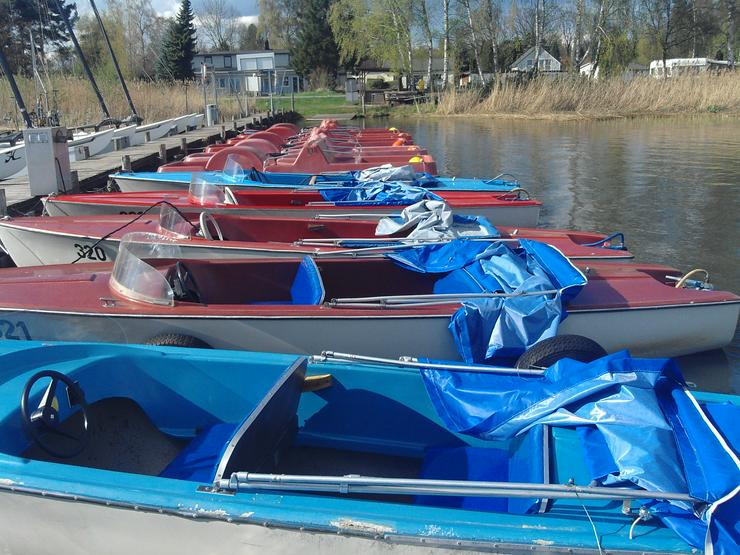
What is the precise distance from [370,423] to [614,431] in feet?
5.04

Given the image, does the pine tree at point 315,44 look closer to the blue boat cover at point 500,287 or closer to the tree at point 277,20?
the tree at point 277,20

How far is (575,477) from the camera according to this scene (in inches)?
118

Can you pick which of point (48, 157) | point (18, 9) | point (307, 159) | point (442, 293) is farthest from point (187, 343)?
point (18, 9)

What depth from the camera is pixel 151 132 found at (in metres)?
20.5

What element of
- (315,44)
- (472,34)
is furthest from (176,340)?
(315,44)

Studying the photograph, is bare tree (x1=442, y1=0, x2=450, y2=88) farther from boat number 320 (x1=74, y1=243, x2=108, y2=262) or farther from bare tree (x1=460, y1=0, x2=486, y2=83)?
boat number 320 (x1=74, y1=243, x2=108, y2=262)

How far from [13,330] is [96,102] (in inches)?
765

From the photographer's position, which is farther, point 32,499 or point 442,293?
point 442,293

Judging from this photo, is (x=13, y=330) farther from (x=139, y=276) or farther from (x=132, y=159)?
(x=132, y=159)

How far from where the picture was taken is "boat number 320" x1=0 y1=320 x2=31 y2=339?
5.16 metres

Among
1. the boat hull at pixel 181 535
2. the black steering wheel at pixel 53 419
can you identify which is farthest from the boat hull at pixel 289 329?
the boat hull at pixel 181 535

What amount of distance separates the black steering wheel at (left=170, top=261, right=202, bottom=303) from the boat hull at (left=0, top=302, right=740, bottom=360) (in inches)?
12.2

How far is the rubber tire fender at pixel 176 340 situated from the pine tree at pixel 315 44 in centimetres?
5389

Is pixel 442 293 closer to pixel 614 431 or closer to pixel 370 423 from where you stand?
pixel 370 423
